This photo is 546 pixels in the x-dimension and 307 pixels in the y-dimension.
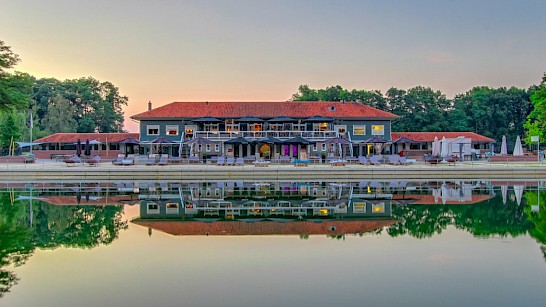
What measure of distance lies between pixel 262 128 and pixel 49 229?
29.7 m

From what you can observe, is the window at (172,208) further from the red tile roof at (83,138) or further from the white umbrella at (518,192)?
the red tile roof at (83,138)

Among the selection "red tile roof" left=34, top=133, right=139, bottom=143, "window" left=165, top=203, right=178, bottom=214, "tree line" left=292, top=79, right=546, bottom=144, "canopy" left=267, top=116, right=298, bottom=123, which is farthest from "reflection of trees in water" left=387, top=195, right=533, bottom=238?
"tree line" left=292, top=79, right=546, bottom=144

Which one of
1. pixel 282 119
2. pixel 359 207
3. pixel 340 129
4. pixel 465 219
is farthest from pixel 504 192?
pixel 340 129

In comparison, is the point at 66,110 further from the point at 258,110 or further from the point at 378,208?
the point at 378,208

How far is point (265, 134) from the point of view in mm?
38625

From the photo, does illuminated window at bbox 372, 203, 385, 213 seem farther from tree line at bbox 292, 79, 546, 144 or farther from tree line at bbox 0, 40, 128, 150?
tree line at bbox 0, 40, 128, 150

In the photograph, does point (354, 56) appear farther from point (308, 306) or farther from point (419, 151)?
point (308, 306)

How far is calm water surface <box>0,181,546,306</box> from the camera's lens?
6.66 metres

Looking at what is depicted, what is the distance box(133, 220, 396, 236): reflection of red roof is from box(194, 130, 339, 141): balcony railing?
86.0 ft

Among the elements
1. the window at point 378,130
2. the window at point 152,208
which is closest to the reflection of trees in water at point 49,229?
the window at point 152,208

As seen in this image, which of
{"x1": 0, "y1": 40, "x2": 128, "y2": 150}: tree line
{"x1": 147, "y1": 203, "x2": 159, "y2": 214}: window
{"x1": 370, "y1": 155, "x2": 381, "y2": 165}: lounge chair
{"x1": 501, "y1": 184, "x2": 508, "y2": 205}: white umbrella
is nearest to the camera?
{"x1": 147, "y1": 203, "x2": 159, "y2": 214}: window

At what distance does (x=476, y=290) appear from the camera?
6.74 metres

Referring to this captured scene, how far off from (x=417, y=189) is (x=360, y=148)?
21258mm

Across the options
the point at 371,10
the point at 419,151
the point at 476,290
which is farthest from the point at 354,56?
the point at 476,290
